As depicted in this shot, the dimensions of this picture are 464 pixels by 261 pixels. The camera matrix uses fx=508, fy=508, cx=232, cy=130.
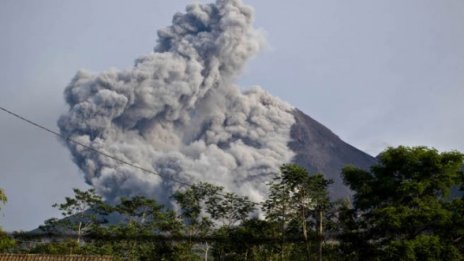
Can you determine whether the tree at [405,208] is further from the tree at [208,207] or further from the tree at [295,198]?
the tree at [208,207]

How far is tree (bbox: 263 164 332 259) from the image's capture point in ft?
145

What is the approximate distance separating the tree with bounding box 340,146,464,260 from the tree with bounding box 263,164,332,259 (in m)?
13.5

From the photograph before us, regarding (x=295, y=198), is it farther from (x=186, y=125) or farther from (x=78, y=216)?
(x=186, y=125)

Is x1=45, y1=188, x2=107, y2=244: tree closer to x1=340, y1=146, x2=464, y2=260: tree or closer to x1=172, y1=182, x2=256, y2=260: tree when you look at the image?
x1=172, y1=182, x2=256, y2=260: tree

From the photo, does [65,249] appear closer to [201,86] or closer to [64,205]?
[64,205]

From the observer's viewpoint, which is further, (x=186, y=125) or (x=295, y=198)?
(x=186, y=125)

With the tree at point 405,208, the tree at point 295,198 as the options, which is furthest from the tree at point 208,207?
the tree at point 405,208

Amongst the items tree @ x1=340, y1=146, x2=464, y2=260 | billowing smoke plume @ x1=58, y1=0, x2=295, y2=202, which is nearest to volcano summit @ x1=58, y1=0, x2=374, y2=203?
billowing smoke plume @ x1=58, y1=0, x2=295, y2=202

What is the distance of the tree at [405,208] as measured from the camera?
26312mm

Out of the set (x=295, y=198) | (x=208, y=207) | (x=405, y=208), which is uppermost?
(x=208, y=207)

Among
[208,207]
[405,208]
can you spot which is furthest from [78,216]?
[405,208]

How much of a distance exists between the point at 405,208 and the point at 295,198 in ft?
65.8

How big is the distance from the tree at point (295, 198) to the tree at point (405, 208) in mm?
13489

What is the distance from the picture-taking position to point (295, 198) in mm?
46594
